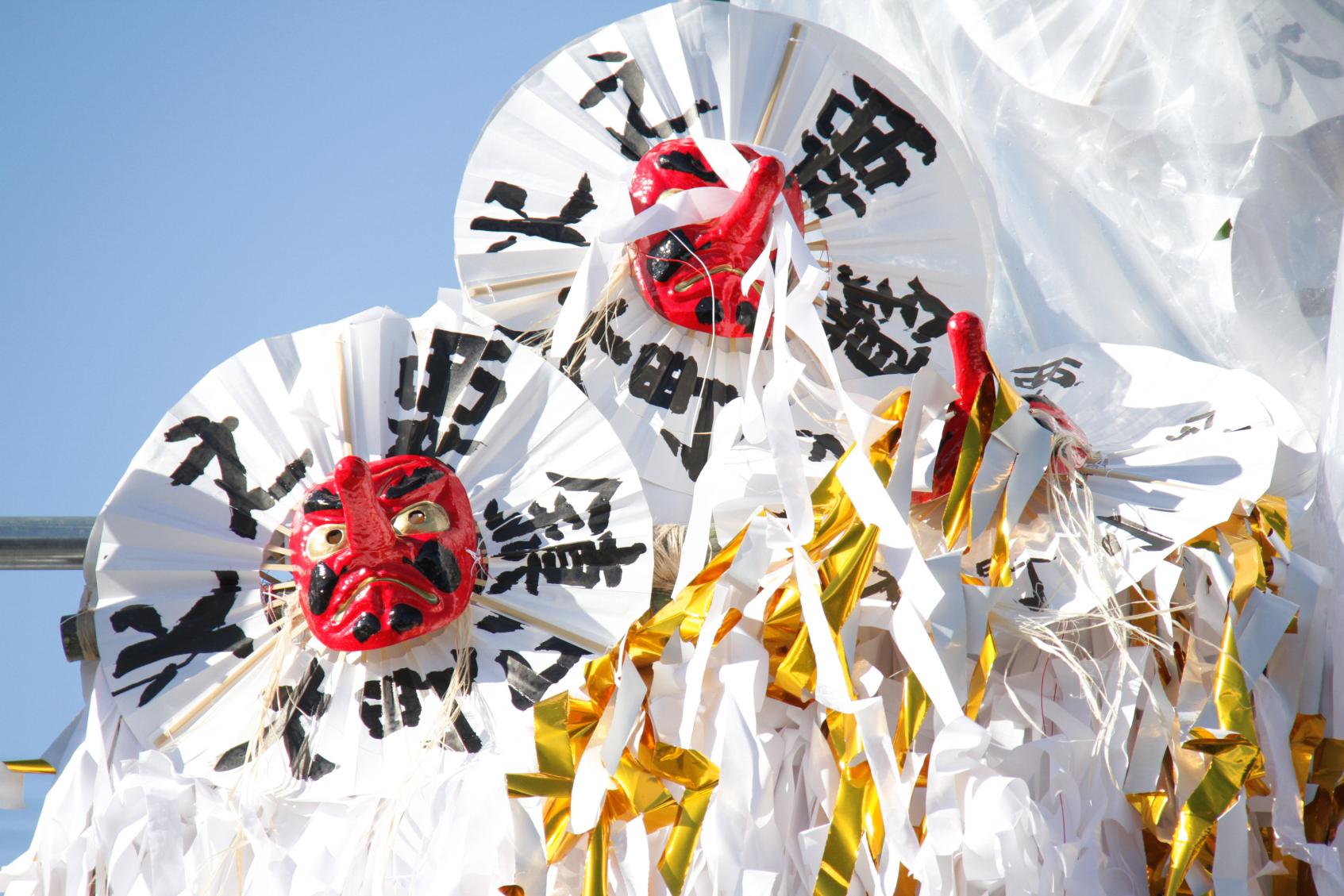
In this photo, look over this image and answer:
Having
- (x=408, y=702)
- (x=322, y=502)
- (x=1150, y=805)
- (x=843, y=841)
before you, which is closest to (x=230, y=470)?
(x=322, y=502)

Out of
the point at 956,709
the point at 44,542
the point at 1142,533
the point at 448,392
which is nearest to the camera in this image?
the point at 956,709

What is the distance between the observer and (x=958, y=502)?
62cm

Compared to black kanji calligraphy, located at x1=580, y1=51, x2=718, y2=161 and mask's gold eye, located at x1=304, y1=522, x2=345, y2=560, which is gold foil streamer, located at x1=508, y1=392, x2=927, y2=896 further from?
black kanji calligraphy, located at x1=580, y1=51, x2=718, y2=161

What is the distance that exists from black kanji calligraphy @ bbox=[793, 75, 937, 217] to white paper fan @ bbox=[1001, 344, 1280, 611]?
178 mm

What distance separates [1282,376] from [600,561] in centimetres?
60

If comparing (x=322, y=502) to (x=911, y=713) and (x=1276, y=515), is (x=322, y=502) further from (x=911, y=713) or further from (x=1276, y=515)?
(x=1276, y=515)

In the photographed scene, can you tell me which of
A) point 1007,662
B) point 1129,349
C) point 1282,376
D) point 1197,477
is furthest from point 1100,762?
point 1282,376

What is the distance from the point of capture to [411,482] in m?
0.72

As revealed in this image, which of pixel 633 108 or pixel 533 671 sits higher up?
pixel 633 108

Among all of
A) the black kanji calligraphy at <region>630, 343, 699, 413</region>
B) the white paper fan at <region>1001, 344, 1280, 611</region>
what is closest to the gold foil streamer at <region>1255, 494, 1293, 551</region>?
the white paper fan at <region>1001, 344, 1280, 611</region>

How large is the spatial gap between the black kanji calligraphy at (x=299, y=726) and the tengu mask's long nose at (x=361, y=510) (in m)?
0.08

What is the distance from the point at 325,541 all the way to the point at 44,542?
32 cm

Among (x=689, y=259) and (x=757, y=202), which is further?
(x=689, y=259)

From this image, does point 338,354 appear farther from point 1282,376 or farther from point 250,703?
point 1282,376
